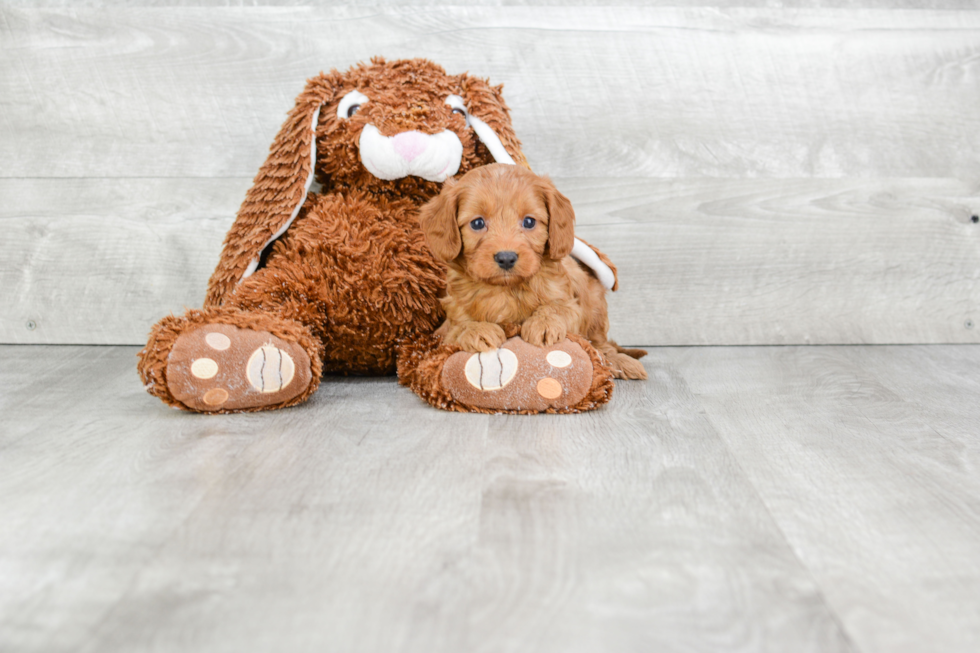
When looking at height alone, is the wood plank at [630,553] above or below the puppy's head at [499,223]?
below

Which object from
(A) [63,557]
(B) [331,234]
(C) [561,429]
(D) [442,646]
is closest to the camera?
(D) [442,646]

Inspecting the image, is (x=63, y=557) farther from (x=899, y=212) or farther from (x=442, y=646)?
(x=899, y=212)

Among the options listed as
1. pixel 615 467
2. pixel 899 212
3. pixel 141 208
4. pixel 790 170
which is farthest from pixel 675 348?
pixel 141 208

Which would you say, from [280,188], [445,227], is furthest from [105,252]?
[445,227]

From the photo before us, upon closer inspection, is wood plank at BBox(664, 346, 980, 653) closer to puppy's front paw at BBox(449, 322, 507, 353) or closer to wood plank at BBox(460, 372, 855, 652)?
wood plank at BBox(460, 372, 855, 652)

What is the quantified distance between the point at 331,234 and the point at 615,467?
2.14ft

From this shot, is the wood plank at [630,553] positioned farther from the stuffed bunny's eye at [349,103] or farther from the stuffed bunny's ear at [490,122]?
the stuffed bunny's eye at [349,103]

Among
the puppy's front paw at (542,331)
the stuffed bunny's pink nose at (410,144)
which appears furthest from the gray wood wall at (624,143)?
the puppy's front paw at (542,331)

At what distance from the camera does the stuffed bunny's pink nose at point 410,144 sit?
1.30m

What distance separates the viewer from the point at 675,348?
5.84ft

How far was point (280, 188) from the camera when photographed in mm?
1403

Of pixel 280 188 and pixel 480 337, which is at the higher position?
pixel 280 188

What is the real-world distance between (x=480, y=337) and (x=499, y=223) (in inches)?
6.6

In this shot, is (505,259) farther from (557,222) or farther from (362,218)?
(362,218)
